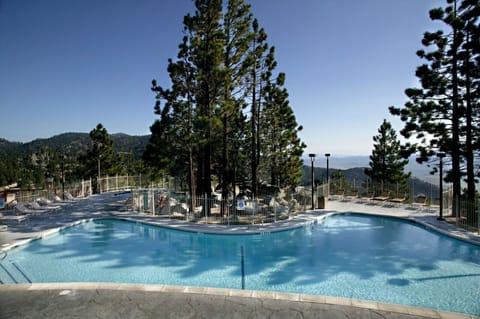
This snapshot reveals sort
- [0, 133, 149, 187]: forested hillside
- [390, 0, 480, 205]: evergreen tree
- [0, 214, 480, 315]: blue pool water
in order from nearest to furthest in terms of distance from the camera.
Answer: [0, 214, 480, 315]: blue pool water
[390, 0, 480, 205]: evergreen tree
[0, 133, 149, 187]: forested hillside

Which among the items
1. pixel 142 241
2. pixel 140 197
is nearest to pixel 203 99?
pixel 140 197

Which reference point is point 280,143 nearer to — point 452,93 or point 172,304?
point 452,93

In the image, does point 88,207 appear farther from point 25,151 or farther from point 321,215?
point 25,151

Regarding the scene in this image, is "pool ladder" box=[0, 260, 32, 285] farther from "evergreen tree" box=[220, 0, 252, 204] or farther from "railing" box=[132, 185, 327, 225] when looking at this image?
"evergreen tree" box=[220, 0, 252, 204]

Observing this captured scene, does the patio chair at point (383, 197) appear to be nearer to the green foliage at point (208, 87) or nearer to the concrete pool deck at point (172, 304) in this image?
the green foliage at point (208, 87)

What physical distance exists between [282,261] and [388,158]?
2091 centimetres

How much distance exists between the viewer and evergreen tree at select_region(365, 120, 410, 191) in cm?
2444

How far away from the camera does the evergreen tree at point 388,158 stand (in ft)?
80.2

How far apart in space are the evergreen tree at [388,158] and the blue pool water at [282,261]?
47.4 feet

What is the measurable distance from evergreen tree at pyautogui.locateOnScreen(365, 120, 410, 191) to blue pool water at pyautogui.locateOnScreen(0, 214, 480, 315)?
1443 centimetres

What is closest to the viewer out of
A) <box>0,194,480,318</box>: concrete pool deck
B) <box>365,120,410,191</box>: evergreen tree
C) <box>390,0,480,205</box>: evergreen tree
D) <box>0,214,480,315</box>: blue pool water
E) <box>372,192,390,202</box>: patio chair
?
<box>0,194,480,318</box>: concrete pool deck

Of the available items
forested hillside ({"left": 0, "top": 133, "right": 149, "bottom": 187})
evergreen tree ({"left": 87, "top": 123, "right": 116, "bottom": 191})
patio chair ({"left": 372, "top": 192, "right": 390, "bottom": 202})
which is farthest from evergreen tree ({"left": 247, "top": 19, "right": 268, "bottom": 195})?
evergreen tree ({"left": 87, "top": 123, "right": 116, "bottom": 191})

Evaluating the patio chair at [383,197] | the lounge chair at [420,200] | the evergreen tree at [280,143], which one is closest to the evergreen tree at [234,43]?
the evergreen tree at [280,143]

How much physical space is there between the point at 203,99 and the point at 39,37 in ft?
22.7
